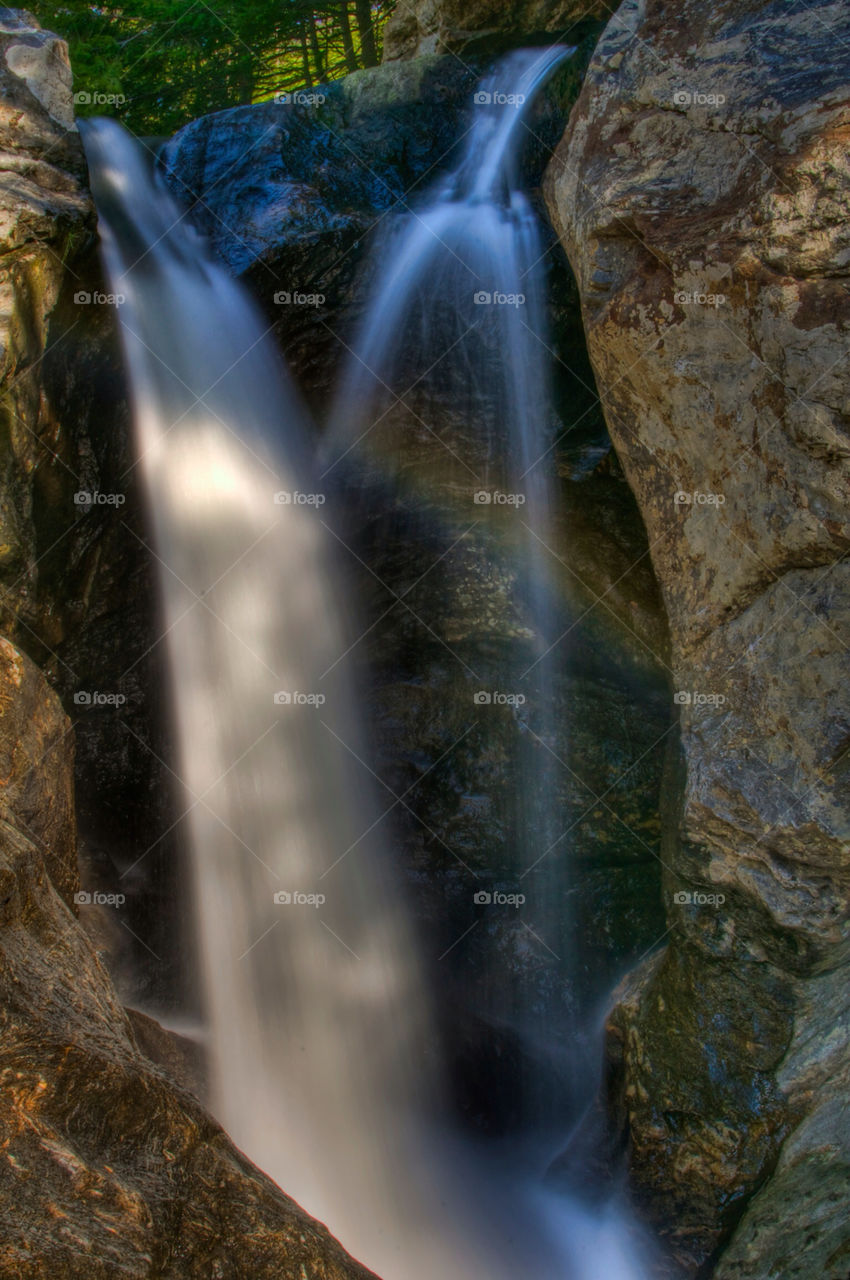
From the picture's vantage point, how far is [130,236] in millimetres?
4969

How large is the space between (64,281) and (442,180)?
2543 millimetres

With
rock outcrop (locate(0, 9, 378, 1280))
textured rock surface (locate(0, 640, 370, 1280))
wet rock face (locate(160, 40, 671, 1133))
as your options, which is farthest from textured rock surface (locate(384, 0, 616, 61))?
textured rock surface (locate(0, 640, 370, 1280))

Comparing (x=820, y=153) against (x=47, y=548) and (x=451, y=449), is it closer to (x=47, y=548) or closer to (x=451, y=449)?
(x=451, y=449)

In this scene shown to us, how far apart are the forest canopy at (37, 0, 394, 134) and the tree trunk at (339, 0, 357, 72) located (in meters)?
0.01

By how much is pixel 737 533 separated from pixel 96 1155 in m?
2.91

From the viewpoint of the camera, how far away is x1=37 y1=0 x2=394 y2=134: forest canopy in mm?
8312

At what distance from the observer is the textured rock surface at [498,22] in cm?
588

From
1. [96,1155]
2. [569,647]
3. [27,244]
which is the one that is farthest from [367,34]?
[96,1155]

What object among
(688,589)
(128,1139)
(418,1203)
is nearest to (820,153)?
(688,589)

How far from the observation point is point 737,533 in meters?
3.46

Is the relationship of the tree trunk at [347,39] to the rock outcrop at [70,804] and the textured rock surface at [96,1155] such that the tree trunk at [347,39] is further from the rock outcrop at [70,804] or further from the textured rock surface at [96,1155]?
the textured rock surface at [96,1155]

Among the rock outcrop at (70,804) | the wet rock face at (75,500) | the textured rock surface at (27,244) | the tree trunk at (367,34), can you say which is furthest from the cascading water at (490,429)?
the tree trunk at (367,34)

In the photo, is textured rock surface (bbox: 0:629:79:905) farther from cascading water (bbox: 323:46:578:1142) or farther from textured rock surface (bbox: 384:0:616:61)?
textured rock surface (bbox: 384:0:616:61)

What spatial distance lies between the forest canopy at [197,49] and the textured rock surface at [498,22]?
2.95m
